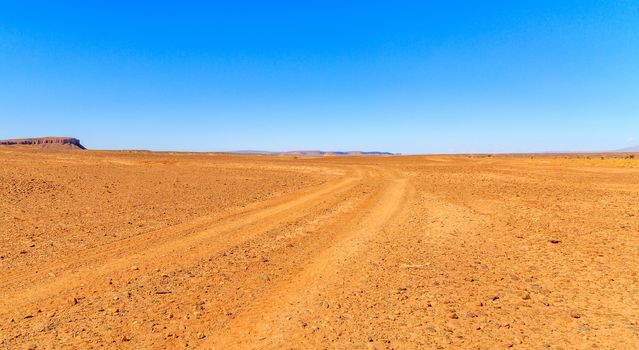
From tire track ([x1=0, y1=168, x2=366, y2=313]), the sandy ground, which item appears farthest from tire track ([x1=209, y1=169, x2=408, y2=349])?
tire track ([x1=0, y1=168, x2=366, y2=313])

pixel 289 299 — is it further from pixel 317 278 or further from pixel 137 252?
pixel 137 252

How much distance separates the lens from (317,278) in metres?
6.71

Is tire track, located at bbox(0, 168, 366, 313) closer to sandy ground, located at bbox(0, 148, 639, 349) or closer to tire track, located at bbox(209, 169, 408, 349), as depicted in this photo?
sandy ground, located at bbox(0, 148, 639, 349)

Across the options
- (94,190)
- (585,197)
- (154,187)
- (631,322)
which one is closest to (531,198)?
(585,197)

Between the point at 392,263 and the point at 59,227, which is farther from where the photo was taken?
the point at 59,227

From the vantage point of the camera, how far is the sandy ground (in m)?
4.72

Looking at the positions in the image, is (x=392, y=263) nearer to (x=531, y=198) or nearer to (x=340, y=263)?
(x=340, y=263)

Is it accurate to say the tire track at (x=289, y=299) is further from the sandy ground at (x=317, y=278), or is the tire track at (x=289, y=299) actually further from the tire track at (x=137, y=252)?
the tire track at (x=137, y=252)

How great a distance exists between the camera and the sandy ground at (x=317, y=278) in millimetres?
4719

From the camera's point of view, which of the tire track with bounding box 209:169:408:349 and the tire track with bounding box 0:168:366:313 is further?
the tire track with bounding box 0:168:366:313

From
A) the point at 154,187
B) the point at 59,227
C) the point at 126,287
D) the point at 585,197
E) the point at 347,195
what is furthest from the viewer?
the point at 154,187

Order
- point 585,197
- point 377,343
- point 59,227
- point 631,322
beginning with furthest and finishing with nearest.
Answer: point 585,197, point 59,227, point 631,322, point 377,343

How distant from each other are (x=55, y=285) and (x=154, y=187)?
49.3ft

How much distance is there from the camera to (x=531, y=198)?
57.5 ft
